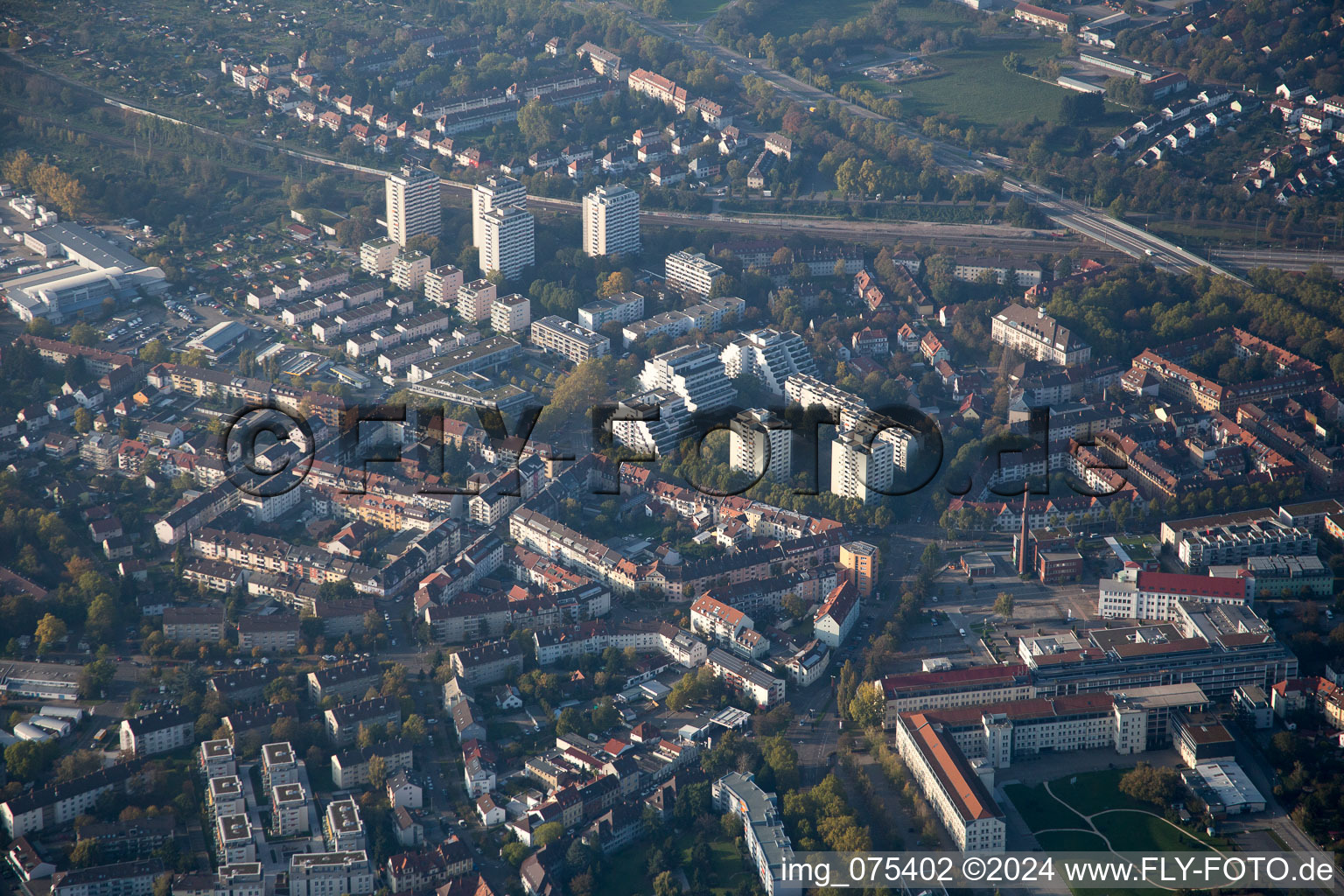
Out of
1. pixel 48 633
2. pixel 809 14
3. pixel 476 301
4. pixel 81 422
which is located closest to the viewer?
pixel 48 633

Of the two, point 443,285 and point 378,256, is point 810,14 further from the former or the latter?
point 443,285

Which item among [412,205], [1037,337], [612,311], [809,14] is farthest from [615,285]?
[809,14]

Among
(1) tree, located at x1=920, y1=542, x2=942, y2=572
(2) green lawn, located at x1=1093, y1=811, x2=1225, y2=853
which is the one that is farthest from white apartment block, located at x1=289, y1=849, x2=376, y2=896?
(1) tree, located at x1=920, y1=542, x2=942, y2=572

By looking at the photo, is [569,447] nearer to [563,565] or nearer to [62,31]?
[563,565]

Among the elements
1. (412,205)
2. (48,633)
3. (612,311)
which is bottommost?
(48,633)

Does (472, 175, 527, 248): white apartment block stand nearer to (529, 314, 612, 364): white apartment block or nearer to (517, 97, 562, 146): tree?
(529, 314, 612, 364): white apartment block

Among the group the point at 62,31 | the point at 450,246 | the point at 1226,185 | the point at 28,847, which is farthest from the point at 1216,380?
the point at 62,31
